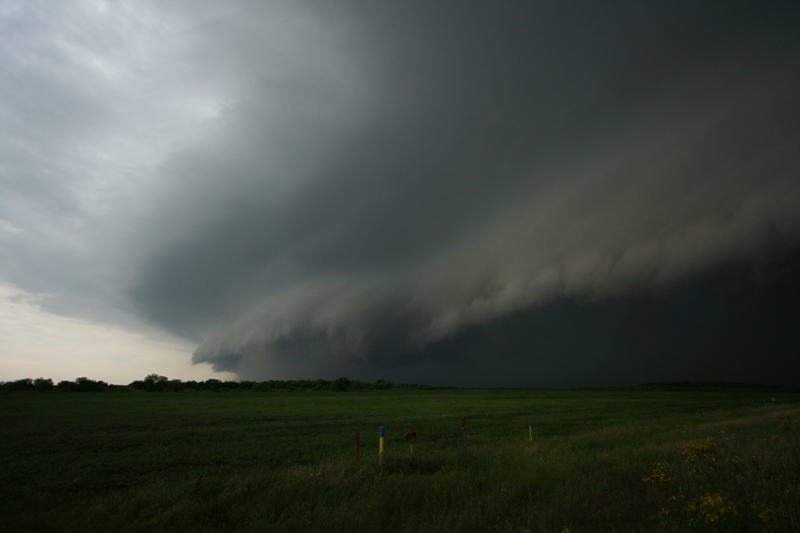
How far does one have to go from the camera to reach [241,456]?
24078 millimetres

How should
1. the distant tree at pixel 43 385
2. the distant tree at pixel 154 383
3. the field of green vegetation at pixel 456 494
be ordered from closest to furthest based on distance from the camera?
the field of green vegetation at pixel 456 494
the distant tree at pixel 43 385
the distant tree at pixel 154 383

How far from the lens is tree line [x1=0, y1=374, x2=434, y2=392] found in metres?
141

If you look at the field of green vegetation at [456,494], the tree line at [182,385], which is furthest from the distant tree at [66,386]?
the field of green vegetation at [456,494]

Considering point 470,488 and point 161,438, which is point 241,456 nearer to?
point 161,438

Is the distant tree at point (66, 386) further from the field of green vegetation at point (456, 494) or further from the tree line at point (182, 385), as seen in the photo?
the field of green vegetation at point (456, 494)

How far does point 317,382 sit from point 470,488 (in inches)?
7160

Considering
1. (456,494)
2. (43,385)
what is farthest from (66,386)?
(456,494)

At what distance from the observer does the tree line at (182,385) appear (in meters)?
141

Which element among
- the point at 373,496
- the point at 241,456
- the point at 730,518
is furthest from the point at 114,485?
the point at 730,518

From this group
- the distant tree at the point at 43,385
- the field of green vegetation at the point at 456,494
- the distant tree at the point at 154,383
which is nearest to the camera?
the field of green vegetation at the point at 456,494

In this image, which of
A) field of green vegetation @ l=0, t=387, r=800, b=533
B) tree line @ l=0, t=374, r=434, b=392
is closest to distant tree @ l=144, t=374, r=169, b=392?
tree line @ l=0, t=374, r=434, b=392

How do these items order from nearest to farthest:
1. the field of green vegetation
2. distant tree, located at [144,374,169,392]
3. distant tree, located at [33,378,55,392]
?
1. the field of green vegetation
2. distant tree, located at [33,378,55,392]
3. distant tree, located at [144,374,169,392]

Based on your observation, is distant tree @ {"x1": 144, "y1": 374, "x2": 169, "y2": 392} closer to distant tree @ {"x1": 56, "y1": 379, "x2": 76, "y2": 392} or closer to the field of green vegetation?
distant tree @ {"x1": 56, "y1": 379, "x2": 76, "y2": 392}

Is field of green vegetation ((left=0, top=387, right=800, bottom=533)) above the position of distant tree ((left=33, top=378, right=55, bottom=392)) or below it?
below
